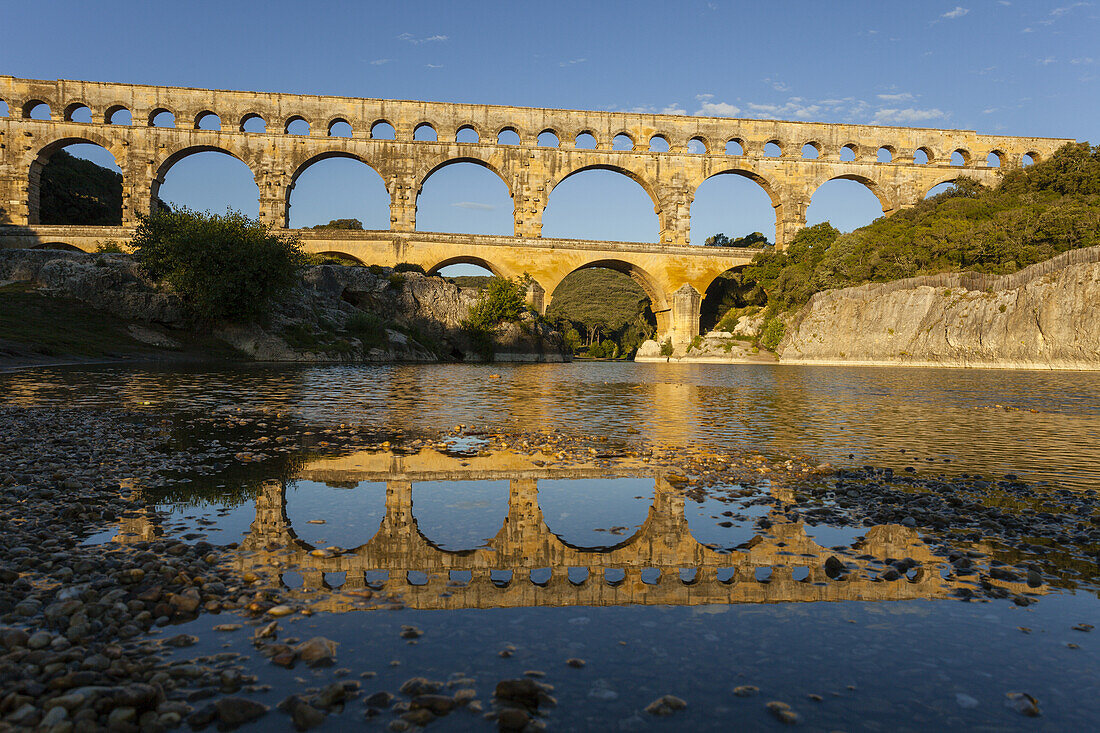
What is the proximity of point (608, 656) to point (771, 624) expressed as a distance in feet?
2.63

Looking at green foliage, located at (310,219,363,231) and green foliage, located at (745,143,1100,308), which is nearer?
green foliage, located at (745,143,1100,308)

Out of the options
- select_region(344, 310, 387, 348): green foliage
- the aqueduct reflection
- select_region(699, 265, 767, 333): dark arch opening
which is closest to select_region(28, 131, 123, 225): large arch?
select_region(344, 310, 387, 348): green foliage

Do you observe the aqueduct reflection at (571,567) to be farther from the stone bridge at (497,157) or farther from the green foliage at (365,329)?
the stone bridge at (497,157)

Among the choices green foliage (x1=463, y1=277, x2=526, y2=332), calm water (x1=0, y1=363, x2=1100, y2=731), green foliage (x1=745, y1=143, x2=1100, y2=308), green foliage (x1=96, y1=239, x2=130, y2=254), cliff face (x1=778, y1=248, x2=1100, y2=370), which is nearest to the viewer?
calm water (x1=0, y1=363, x2=1100, y2=731)

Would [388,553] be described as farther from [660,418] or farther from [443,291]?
[443,291]

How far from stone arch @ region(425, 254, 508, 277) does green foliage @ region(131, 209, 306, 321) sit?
20980 millimetres

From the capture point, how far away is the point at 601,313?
10138 centimetres

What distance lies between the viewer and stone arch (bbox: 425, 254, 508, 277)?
51.7 m

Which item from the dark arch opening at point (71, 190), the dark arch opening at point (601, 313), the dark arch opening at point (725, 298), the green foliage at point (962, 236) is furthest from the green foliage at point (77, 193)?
the green foliage at point (962, 236)

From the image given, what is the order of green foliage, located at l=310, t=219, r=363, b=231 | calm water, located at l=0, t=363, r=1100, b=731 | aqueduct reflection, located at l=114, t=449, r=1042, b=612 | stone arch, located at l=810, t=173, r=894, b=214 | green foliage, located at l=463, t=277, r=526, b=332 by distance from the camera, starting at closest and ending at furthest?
calm water, located at l=0, t=363, r=1100, b=731 → aqueduct reflection, located at l=114, t=449, r=1042, b=612 → green foliage, located at l=463, t=277, r=526, b=332 → stone arch, located at l=810, t=173, r=894, b=214 → green foliage, located at l=310, t=219, r=363, b=231

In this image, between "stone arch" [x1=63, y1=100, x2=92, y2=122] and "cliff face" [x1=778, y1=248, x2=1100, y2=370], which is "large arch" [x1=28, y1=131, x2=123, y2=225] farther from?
"cliff face" [x1=778, y1=248, x2=1100, y2=370]

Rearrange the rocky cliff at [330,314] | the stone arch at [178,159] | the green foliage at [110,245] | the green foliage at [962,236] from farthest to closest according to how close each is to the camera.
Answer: the stone arch at [178,159], the green foliage at [110,245], the green foliage at [962,236], the rocky cliff at [330,314]

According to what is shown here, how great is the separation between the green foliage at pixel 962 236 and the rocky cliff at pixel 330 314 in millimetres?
21177

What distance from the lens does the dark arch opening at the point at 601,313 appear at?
88125 mm
